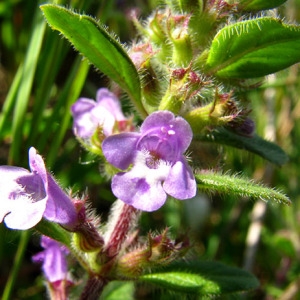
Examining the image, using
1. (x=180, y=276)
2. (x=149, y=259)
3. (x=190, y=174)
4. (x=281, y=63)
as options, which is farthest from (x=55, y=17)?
(x=180, y=276)

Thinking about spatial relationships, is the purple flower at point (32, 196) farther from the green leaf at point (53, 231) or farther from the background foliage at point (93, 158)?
the background foliage at point (93, 158)

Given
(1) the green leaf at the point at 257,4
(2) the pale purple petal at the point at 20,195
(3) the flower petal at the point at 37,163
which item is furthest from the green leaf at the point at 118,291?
(1) the green leaf at the point at 257,4

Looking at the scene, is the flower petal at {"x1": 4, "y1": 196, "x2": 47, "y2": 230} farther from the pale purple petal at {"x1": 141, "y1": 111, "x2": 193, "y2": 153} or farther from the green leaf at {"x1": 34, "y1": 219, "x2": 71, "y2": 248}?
the pale purple petal at {"x1": 141, "y1": 111, "x2": 193, "y2": 153}

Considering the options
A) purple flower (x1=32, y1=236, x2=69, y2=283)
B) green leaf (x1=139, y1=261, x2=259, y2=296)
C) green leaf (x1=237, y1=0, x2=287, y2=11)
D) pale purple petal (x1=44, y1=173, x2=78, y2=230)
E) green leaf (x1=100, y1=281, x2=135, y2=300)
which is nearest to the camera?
pale purple petal (x1=44, y1=173, x2=78, y2=230)

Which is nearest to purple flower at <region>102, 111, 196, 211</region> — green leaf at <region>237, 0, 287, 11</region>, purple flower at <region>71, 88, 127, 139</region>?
purple flower at <region>71, 88, 127, 139</region>

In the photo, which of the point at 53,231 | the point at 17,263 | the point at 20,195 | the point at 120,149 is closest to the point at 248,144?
the point at 120,149

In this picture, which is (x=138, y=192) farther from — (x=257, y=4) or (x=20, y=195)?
(x=257, y=4)
